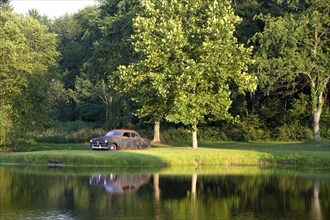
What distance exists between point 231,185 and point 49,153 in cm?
1526

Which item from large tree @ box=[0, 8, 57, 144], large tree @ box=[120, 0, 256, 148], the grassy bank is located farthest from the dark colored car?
large tree @ box=[0, 8, 57, 144]

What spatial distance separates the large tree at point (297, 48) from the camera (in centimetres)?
5366

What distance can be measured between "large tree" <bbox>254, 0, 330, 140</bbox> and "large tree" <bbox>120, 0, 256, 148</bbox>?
7.22 metres

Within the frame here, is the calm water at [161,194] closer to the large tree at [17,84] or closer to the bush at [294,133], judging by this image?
the large tree at [17,84]

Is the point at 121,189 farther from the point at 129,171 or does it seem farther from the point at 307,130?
the point at 307,130

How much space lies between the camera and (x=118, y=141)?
4512 cm

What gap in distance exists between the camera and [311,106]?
61.1 metres

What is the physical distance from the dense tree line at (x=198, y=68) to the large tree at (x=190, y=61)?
9 cm

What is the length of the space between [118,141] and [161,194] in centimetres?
1946

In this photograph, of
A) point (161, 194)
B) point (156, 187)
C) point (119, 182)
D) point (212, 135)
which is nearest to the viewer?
point (161, 194)

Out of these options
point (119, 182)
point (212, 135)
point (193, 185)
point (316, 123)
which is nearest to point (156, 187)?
point (193, 185)

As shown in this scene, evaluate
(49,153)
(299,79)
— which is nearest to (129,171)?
(49,153)

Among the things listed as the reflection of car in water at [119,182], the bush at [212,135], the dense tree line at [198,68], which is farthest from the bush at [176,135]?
the reflection of car in water at [119,182]

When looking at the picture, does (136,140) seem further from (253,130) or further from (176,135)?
(253,130)
